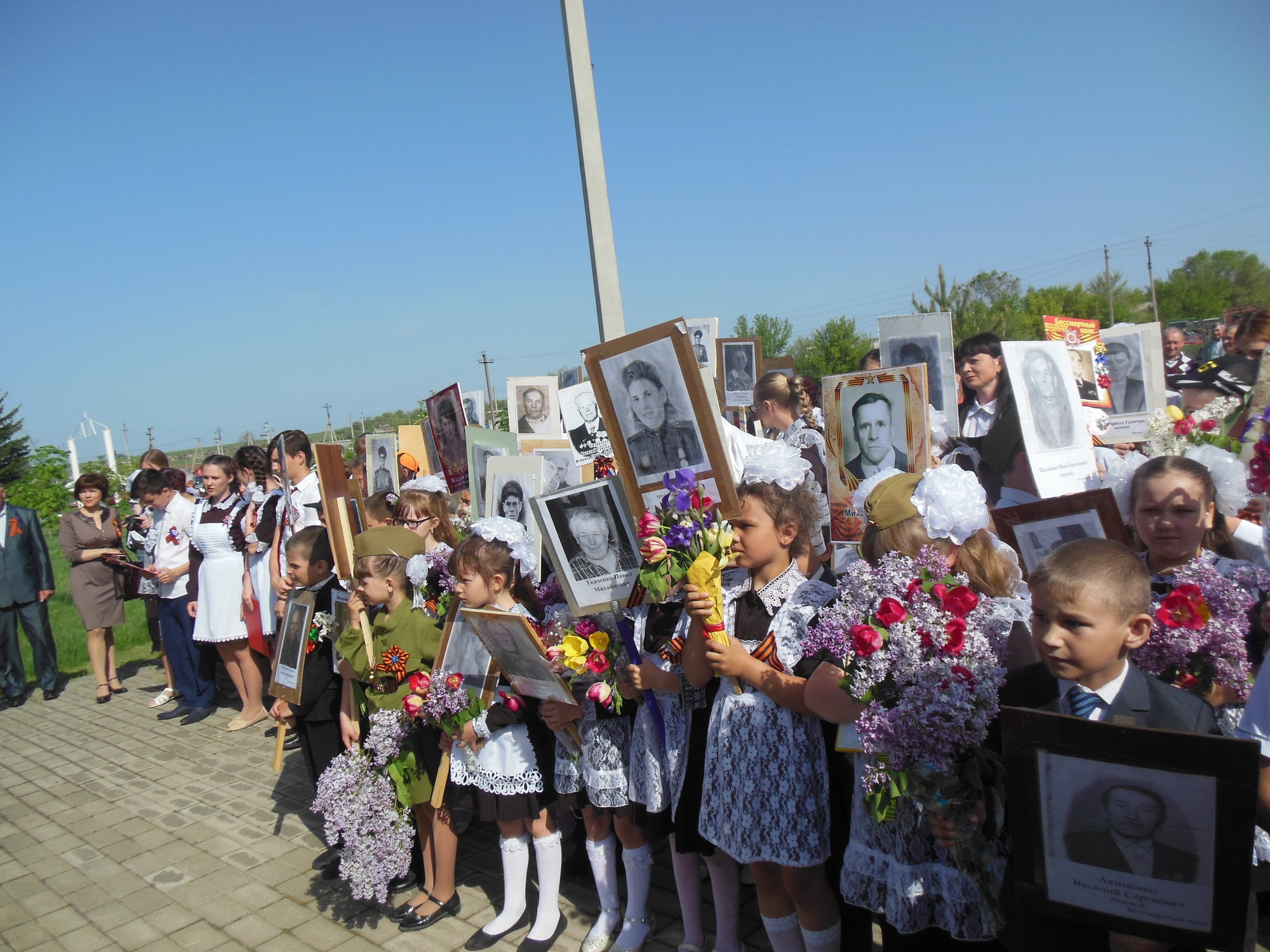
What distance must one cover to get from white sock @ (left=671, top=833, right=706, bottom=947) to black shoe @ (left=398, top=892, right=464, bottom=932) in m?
1.27

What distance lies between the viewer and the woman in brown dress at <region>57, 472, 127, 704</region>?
340 inches

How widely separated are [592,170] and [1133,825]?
445 cm

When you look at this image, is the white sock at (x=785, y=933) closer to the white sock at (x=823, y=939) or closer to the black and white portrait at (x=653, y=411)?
the white sock at (x=823, y=939)

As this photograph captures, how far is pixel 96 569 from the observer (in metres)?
8.72

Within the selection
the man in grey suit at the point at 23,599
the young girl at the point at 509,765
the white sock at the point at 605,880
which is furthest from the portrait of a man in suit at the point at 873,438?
the man in grey suit at the point at 23,599

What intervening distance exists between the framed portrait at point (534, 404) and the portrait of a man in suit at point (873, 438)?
11.9ft

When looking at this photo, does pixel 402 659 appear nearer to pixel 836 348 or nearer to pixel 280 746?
pixel 280 746

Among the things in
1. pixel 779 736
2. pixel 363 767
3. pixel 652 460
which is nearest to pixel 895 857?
Answer: pixel 779 736

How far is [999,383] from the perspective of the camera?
4922mm

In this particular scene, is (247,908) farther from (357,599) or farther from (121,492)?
(121,492)

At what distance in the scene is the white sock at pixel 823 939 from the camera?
9.41 ft

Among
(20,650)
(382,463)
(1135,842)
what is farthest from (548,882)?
(20,650)

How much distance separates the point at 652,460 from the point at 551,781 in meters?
1.60

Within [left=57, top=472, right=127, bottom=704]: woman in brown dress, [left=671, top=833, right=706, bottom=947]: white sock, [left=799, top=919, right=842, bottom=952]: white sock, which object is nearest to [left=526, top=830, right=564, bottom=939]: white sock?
[left=671, top=833, right=706, bottom=947]: white sock
